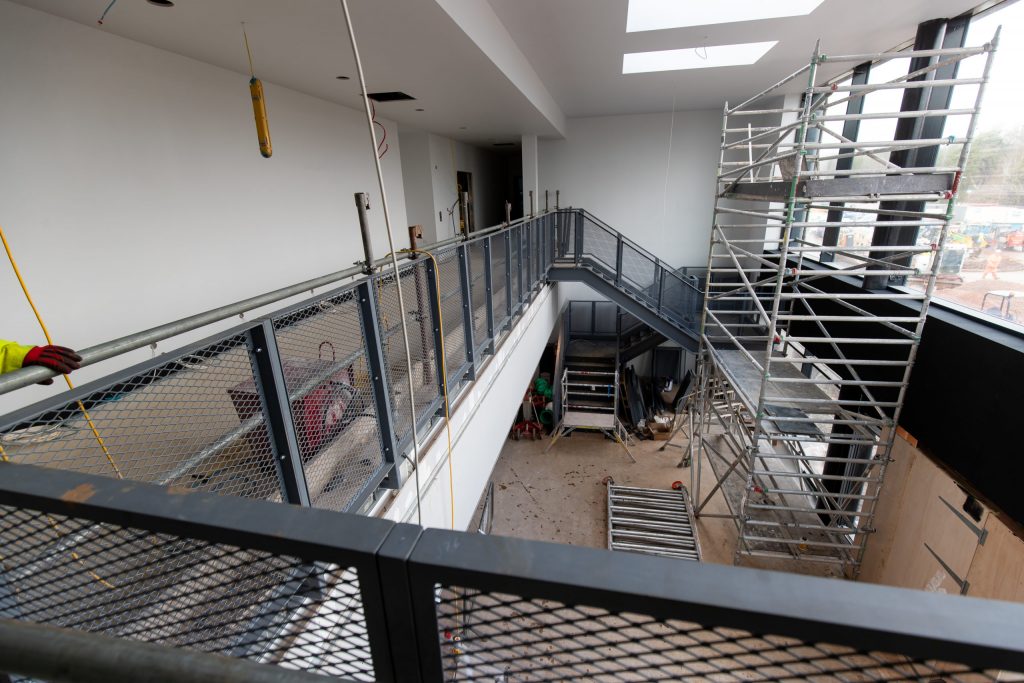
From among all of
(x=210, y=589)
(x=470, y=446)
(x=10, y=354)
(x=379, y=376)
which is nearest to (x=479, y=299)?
(x=470, y=446)

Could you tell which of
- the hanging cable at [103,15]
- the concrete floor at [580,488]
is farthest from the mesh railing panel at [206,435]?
the concrete floor at [580,488]

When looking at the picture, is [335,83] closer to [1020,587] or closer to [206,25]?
[206,25]

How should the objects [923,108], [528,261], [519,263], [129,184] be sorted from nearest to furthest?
[129,184]
[923,108]
[519,263]
[528,261]

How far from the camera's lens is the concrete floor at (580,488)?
5.84 m

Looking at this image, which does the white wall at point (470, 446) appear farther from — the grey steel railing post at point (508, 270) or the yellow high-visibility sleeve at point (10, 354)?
the yellow high-visibility sleeve at point (10, 354)

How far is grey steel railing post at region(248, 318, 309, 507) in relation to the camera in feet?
4.67

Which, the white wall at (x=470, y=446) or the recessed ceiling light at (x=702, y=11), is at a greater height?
the recessed ceiling light at (x=702, y=11)

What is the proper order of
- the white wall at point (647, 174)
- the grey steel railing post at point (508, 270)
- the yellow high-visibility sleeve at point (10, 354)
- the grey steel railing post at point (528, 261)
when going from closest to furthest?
the yellow high-visibility sleeve at point (10, 354) < the grey steel railing post at point (508, 270) < the grey steel railing post at point (528, 261) < the white wall at point (647, 174)

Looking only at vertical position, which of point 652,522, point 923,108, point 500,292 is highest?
point 923,108

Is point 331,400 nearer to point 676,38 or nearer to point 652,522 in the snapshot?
point 652,522

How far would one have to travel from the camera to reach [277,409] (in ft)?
4.93

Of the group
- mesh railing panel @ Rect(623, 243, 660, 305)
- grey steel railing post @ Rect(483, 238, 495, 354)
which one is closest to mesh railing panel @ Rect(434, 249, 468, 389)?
grey steel railing post @ Rect(483, 238, 495, 354)

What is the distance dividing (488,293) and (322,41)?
82.8 inches

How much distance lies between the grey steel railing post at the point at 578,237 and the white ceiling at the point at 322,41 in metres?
2.47
